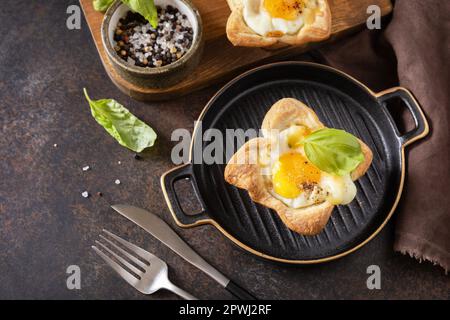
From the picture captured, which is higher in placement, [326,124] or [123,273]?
[326,124]

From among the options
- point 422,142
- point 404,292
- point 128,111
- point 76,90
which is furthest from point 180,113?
point 404,292

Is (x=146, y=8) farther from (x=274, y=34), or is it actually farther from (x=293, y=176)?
(x=293, y=176)

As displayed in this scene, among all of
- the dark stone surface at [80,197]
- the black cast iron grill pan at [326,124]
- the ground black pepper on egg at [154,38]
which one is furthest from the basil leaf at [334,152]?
the ground black pepper on egg at [154,38]

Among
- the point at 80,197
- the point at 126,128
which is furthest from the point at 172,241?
the point at 126,128

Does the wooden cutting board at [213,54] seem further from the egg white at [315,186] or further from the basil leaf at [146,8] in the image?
the egg white at [315,186]

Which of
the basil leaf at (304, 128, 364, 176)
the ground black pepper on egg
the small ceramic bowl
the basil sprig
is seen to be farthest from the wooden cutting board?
the basil leaf at (304, 128, 364, 176)

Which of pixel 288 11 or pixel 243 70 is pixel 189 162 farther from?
pixel 288 11
